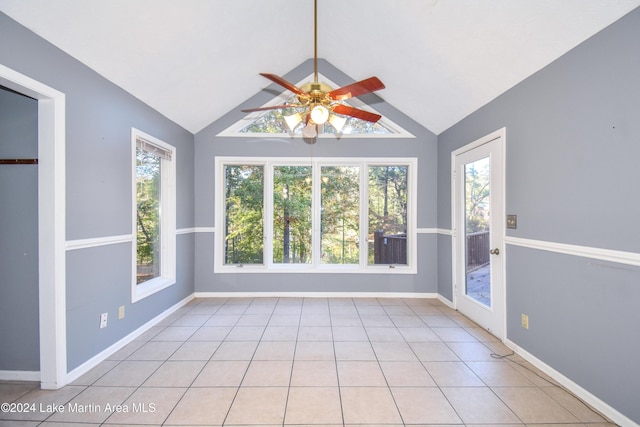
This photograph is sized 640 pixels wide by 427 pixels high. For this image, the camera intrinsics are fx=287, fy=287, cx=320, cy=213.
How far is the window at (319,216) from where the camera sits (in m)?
4.37

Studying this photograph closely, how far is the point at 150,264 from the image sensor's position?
3436 millimetres

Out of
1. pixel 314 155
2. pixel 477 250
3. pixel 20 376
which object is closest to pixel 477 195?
pixel 477 250

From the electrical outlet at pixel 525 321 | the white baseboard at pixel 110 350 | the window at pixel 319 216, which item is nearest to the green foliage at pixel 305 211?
the window at pixel 319 216

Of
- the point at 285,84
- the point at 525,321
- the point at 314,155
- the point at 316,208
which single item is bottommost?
the point at 525,321

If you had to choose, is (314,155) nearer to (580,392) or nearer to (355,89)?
(355,89)

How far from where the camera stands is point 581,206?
199 centimetres

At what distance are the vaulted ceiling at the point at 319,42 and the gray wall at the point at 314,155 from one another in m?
0.18

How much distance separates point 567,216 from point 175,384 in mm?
3162

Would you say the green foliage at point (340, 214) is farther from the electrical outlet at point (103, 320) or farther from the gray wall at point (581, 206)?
the electrical outlet at point (103, 320)

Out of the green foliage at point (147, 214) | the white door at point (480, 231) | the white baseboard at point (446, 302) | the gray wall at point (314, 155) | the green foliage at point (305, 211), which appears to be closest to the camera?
the white door at point (480, 231)

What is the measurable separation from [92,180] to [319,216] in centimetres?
277

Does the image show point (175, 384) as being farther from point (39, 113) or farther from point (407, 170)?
point (407, 170)

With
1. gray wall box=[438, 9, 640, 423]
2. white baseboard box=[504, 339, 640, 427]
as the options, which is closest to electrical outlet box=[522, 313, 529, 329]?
gray wall box=[438, 9, 640, 423]

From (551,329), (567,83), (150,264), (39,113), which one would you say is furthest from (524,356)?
(39,113)
